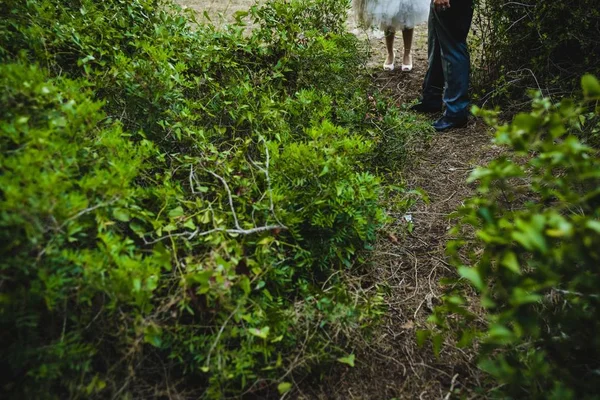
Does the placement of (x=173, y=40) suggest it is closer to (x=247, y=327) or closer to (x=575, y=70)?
(x=247, y=327)

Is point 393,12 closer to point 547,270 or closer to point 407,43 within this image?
point 407,43

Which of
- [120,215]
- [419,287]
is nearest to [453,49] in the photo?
[419,287]

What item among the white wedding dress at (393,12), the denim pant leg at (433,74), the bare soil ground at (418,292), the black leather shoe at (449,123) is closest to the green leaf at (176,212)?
the bare soil ground at (418,292)

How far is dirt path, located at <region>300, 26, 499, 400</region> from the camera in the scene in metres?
1.81

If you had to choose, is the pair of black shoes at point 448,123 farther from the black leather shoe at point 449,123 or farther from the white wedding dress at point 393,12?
the white wedding dress at point 393,12

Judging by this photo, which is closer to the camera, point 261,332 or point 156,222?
point 261,332

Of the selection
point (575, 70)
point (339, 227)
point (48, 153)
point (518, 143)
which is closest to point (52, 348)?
point (48, 153)

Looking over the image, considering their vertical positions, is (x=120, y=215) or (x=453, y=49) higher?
(x=453, y=49)

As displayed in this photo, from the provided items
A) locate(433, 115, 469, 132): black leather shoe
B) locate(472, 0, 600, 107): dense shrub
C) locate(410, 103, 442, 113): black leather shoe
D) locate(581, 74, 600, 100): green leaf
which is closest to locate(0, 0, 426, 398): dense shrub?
locate(581, 74, 600, 100): green leaf

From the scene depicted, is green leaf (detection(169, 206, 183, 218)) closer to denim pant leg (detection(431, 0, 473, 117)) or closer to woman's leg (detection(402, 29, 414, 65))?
Answer: denim pant leg (detection(431, 0, 473, 117))

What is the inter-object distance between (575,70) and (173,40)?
3229mm

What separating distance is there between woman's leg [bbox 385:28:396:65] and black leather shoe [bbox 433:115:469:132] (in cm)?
137

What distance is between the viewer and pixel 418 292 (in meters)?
2.30

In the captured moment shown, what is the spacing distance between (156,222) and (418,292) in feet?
4.72
